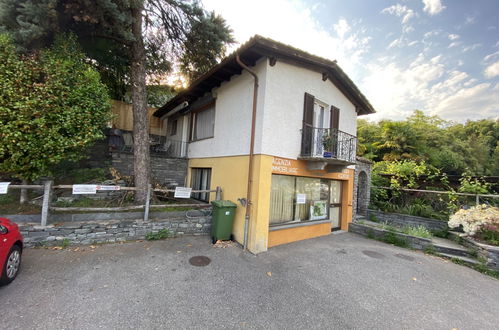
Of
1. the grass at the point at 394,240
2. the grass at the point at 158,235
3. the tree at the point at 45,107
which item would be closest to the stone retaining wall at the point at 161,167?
the tree at the point at 45,107

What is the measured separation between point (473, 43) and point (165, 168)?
1366 cm

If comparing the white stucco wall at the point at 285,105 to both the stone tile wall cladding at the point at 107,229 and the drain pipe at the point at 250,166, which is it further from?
the stone tile wall cladding at the point at 107,229

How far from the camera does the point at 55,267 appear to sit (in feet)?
12.3

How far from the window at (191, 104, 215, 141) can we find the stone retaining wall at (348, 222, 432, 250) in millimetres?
7008

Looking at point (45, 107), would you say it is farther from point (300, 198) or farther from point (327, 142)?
point (327, 142)

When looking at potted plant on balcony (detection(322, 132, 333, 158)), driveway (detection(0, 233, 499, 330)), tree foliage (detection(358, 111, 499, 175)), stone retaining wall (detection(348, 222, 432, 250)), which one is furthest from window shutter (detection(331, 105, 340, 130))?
tree foliage (detection(358, 111, 499, 175))

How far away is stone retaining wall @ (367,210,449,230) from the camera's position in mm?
7375

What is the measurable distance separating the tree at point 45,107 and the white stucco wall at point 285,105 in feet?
15.8

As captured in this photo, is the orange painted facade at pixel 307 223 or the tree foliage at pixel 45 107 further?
the orange painted facade at pixel 307 223

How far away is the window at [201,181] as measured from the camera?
315 inches

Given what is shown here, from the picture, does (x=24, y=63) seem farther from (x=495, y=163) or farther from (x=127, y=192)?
(x=495, y=163)

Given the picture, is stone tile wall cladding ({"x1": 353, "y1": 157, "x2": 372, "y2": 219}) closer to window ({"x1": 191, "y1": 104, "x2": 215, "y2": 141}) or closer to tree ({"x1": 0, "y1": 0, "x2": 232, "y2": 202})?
window ({"x1": 191, "y1": 104, "x2": 215, "y2": 141})

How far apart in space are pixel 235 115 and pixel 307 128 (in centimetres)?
239

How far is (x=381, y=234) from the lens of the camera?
22.9ft
